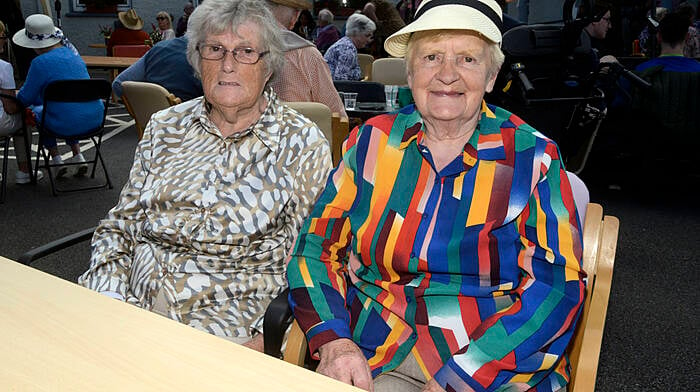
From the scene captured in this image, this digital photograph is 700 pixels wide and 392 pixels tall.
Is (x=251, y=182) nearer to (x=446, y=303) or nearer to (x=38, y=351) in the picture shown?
(x=446, y=303)

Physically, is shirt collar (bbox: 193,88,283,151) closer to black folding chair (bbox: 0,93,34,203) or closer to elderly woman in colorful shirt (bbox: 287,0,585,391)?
elderly woman in colorful shirt (bbox: 287,0,585,391)

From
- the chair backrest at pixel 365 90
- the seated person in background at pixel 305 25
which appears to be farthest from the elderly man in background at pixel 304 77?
the seated person in background at pixel 305 25

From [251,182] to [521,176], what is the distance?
2.47 feet

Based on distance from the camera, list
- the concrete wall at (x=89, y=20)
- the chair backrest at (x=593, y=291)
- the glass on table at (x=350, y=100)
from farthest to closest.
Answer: the concrete wall at (x=89, y=20) < the glass on table at (x=350, y=100) < the chair backrest at (x=593, y=291)

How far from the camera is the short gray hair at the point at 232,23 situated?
172 cm

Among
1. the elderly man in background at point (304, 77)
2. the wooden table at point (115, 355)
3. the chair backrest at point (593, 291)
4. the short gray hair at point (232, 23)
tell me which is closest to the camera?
the wooden table at point (115, 355)

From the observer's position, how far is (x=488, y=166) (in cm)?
130

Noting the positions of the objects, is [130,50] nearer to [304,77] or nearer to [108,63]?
[108,63]

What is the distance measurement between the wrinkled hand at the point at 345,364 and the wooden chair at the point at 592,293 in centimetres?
7

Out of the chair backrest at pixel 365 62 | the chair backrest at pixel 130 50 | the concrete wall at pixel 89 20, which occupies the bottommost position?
the concrete wall at pixel 89 20

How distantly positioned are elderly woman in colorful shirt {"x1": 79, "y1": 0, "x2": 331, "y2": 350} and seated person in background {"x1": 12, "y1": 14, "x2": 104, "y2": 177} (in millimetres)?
3401

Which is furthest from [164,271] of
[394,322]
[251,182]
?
[394,322]

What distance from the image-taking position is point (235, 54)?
1.74m

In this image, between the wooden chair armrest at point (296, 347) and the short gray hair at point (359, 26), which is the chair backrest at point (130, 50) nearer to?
the short gray hair at point (359, 26)
